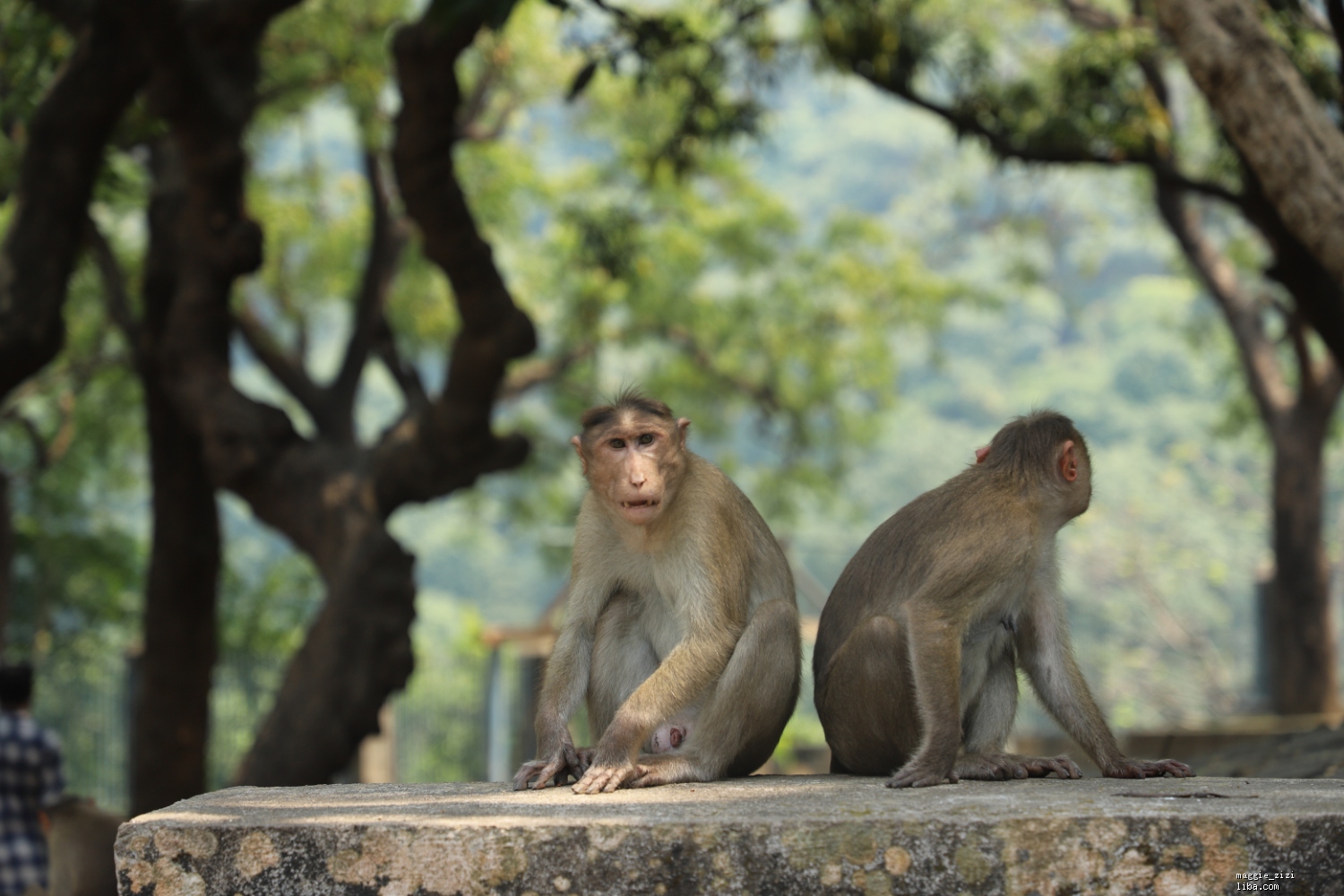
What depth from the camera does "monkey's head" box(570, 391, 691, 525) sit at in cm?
415

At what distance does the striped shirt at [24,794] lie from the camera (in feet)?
22.3

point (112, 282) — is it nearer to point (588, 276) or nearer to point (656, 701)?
point (588, 276)

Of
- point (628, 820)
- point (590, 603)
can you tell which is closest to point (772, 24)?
point (590, 603)

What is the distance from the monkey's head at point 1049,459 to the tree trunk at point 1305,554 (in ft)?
29.7

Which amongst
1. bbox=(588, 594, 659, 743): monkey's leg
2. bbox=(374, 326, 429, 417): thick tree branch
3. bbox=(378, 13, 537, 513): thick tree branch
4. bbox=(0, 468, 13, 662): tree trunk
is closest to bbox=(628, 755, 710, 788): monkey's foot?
bbox=(588, 594, 659, 743): monkey's leg

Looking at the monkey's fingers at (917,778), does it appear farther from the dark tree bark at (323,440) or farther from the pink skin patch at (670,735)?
the dark tree bark at (323,440)

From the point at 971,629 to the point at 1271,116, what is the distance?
2422 millimetres

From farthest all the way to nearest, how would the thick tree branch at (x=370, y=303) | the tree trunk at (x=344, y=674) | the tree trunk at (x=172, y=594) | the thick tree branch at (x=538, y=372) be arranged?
the thick tree branch at (x=538, y=372) → the thick tree branch at (x=370, y=303) → the tree trunk at (x=172, y=594) → the tree trunk at (x=344, y=674)

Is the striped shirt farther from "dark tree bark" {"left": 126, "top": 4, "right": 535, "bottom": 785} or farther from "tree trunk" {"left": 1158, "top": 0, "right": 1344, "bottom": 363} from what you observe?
"tree trunk" {"left": 1158, "top": 0, "right": 1344, "bottom": 363}

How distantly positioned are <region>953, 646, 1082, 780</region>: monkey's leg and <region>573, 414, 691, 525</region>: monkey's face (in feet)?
3.52

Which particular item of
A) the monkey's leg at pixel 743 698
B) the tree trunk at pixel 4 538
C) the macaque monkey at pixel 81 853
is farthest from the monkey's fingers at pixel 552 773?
the tree trunk at pixel 4 538

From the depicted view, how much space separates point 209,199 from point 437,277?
26.2 feet

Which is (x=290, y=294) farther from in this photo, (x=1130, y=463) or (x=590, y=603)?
(x=1130, y=463)

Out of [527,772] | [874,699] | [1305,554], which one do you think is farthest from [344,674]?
[1305,554]
